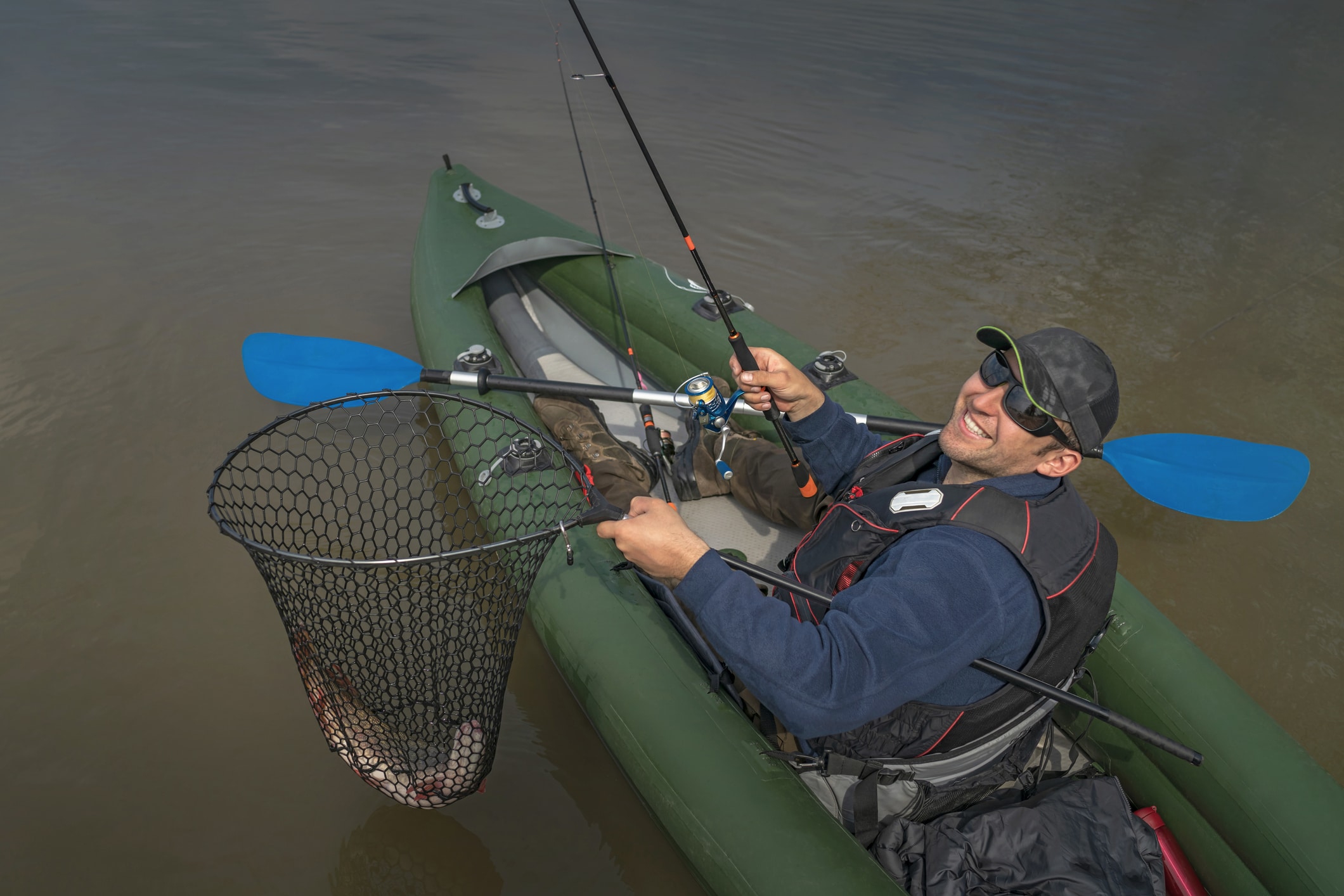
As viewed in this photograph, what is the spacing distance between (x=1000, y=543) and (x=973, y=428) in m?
0.29

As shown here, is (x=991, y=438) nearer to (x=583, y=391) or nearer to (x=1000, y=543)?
(x=1000, y=543)

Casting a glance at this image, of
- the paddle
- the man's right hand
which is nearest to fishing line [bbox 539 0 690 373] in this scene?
the paddle

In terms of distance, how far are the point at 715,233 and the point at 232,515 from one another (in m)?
4.23

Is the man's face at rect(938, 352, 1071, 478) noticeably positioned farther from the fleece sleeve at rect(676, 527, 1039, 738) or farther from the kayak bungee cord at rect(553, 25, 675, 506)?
the kayak bungee cord at rect(553, 25, 675, 506)

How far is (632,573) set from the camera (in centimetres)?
256

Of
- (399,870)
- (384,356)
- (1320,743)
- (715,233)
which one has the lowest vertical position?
(399,870)

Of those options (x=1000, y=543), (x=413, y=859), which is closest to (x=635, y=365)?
(x=413, y=859)

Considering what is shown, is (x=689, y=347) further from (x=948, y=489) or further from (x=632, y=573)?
(x=948, y=489)

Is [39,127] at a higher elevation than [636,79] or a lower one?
lower

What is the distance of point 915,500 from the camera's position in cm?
173

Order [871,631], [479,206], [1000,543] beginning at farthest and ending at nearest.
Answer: [479,206], [1000,543], [871,631]

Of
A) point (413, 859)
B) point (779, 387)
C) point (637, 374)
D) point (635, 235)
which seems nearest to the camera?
point (779, 387)

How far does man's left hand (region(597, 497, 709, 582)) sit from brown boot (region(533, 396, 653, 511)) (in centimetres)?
119

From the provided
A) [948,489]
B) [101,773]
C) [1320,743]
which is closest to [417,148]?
[101,773]
